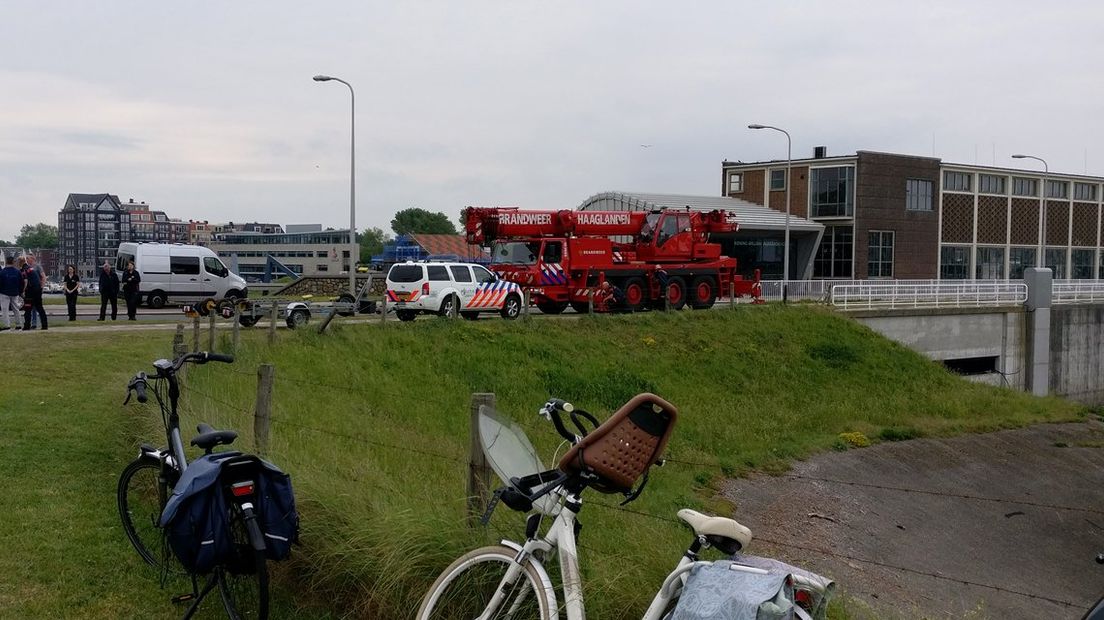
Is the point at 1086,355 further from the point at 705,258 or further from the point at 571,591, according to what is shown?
the point at 571,591

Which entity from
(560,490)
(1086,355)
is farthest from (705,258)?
(560,490)

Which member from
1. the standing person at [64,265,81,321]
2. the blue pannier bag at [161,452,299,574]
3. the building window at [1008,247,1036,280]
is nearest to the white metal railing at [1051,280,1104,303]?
the building window at [1008,247,1036,280]

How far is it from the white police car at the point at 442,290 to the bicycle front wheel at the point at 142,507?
18934 mm

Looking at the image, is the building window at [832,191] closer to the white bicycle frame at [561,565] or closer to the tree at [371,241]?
the white bicycle frame at [561,565]

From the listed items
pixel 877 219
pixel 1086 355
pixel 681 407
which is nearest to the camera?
pixel 681 407

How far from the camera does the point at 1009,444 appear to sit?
1041 inches

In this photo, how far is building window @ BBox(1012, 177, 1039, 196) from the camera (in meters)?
63.9

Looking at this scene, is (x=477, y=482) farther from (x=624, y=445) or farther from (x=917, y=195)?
(x=917, y=195)

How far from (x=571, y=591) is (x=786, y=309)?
100 feet

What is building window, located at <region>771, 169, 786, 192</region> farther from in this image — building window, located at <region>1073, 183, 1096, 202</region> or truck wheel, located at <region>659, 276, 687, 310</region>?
truck wheel, located at <region>659, 276, 687, 310</region>

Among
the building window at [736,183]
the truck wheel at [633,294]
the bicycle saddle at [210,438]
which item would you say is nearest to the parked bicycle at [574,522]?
the bicycle saddle at [210,438]

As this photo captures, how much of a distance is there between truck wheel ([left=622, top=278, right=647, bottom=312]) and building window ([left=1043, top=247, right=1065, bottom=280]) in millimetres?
45877

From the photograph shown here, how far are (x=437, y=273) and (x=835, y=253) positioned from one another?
37.4 metres

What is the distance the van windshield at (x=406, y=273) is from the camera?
26.4 metres
